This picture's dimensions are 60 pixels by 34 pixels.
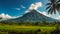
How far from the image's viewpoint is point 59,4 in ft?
40.4

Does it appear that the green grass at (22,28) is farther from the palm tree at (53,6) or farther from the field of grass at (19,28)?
the palm tree at (53,6)

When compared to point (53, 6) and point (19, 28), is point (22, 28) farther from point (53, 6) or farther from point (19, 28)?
point (53, 6)

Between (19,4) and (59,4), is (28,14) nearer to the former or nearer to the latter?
(19,4)

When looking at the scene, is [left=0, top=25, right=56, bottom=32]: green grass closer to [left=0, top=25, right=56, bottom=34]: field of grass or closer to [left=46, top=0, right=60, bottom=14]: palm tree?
[left=0, top=25, right=56, bottom=34]: field of grass

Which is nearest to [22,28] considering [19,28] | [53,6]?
[19,28]

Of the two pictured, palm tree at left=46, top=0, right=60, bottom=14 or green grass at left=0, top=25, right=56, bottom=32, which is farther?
palm tree at left=46, top=0, right=60, bottom=14

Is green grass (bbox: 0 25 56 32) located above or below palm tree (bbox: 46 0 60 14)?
below

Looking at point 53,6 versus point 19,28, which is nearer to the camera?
point 19,28

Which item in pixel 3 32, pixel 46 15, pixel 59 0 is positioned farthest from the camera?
pixel 59 0

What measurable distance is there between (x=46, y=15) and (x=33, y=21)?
0.86 metres

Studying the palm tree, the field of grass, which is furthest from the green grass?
the palm tree

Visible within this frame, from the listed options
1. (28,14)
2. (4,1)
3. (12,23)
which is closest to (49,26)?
(28,14)

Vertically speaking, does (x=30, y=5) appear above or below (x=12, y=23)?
above

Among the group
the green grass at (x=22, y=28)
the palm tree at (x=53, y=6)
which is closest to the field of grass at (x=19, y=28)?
the green grass at (x=22, y=28)
